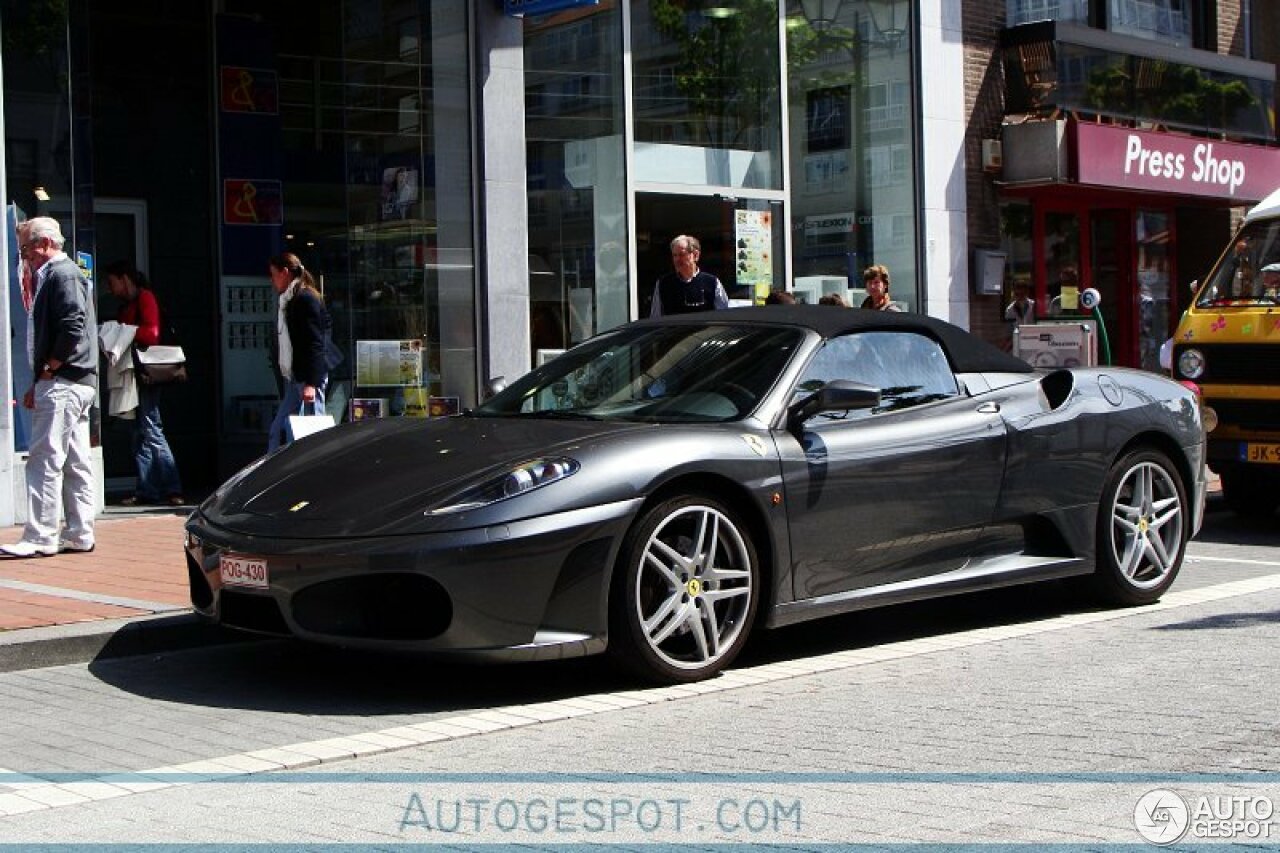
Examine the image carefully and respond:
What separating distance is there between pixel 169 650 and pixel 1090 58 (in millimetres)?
12805

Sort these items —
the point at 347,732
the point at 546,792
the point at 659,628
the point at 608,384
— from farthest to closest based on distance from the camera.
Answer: the point at 608,384
the point at 659,628
the point at 347,732
the point at 546,792

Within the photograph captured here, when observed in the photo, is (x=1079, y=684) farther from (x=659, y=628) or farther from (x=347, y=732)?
(x=347, y=732)

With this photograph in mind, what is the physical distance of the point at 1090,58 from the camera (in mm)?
17516

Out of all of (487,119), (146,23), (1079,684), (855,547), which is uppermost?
(146,23)

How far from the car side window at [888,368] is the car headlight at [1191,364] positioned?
14.8ft

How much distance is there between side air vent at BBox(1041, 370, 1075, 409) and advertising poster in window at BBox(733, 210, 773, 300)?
7203 millimetres

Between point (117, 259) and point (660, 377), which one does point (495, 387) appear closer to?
point (660, 377)

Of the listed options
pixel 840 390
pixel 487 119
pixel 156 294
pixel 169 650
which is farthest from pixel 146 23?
pixel 840 390

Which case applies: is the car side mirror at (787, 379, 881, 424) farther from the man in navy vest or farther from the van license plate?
the van license plate

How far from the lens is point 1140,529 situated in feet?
27.2

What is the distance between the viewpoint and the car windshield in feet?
23.2

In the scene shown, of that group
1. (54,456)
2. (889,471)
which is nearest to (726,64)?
(54,456)

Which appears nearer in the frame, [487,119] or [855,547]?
[855,547]
